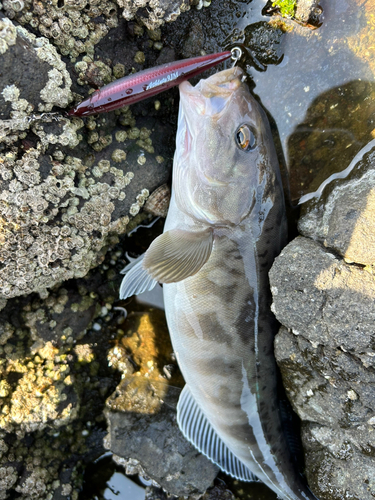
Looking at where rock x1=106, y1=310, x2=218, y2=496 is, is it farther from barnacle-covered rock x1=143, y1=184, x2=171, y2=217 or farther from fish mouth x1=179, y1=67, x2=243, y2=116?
fish mouth x1=179, y1=67, x2=243, y2=116

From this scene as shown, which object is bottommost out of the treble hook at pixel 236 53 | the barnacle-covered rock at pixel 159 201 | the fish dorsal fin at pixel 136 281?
the fish dorsal fin at pixel 136 281

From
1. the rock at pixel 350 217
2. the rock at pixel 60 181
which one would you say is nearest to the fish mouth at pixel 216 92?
the rock at pixel 60 181

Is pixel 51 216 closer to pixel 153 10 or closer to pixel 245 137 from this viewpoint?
pixel 245 137

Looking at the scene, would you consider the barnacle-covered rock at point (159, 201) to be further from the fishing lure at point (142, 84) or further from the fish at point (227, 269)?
the fishing lure at point (142, 84)

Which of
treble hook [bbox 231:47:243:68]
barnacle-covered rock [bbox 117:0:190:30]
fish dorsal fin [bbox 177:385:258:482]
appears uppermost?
barnacle-covered rock [bbox 117:0:190:30]

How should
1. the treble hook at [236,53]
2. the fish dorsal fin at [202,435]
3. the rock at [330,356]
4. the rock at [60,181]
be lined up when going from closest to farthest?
the rock at [330,356]
the rock at [60,181]
the treble hook at [236,53]
the fish dorsal fin at [202,435]

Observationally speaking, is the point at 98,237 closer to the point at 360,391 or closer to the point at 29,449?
the point at 29,449

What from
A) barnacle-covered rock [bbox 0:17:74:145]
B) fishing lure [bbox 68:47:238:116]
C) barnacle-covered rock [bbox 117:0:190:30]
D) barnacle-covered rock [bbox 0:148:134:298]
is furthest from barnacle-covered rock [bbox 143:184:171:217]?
barnacle-covered rock [bbox 117:0:190:30]
